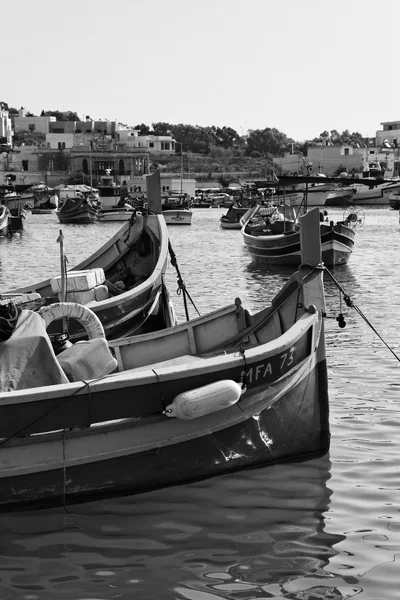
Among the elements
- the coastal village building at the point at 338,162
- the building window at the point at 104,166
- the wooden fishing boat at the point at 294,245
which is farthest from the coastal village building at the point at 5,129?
the wooden fishing boat at the point at 294,245

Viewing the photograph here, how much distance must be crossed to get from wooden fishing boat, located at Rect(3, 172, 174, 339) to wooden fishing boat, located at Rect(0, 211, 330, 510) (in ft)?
13.6

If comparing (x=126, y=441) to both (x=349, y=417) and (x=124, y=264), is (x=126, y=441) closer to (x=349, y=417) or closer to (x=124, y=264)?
(x=349, y=417)

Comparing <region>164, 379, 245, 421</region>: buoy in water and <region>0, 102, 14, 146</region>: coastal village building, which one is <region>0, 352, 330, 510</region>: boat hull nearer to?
<region>164, 379, 245, 421</region>: buoy in water

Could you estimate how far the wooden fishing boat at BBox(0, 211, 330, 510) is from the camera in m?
7.71

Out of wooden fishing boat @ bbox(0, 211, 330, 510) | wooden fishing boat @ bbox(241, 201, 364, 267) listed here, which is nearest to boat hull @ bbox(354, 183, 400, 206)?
wooden fishing boat @ bbox(241, 201, 364, 267)

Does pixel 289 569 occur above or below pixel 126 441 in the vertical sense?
below

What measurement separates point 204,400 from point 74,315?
10.3ft

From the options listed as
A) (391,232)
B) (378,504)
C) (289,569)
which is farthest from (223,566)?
(391,232)

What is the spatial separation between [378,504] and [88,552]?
8.67 feet

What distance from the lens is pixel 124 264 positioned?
16578 mm

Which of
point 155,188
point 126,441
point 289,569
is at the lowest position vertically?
point 289,569

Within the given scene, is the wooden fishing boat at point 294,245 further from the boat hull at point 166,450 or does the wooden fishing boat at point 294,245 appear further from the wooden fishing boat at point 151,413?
the boat hull at point 166,450

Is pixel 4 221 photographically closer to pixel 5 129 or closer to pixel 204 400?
pixel 204 400

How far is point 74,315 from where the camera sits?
418 inches
